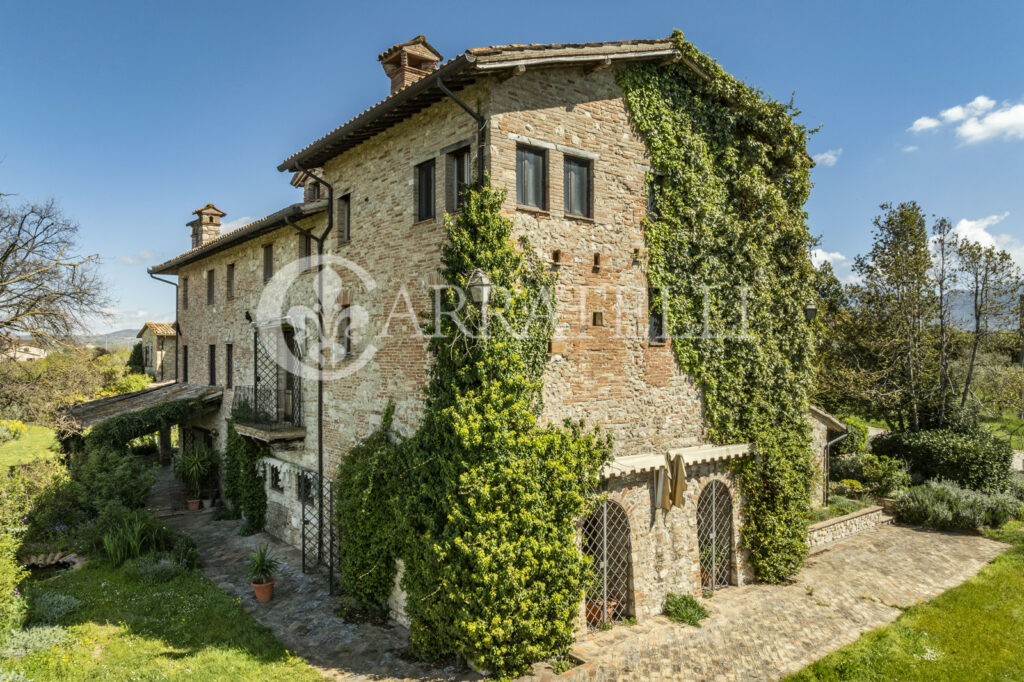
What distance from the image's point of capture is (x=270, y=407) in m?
15.2

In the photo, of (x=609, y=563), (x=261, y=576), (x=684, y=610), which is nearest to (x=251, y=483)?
(x=261, y=576)

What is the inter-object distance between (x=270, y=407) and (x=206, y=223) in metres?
12.8

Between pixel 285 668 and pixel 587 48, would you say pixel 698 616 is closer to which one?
pixel 285 668

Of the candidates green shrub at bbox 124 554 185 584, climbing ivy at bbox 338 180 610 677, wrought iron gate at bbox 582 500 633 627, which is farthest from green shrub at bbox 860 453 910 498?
green shrub at bbox 124 554 185 584

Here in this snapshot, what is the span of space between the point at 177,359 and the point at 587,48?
21.1m

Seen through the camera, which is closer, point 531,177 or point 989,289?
point 531,177

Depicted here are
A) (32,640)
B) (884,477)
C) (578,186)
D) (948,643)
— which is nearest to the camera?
(32,640)

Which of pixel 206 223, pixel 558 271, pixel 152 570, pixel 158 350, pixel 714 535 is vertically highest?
pixel 206 223

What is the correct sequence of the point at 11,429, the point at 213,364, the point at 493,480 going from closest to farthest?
the point at 493,480
the point at 213,364
the point at 11,429

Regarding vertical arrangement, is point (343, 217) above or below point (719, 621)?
above

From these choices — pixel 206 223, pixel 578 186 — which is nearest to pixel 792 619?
pixel 578 186

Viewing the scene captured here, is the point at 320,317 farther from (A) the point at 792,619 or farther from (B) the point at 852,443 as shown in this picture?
(B) the point at 852,443

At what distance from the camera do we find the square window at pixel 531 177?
891 centimetres

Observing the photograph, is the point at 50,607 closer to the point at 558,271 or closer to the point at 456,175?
the point at 456,175
